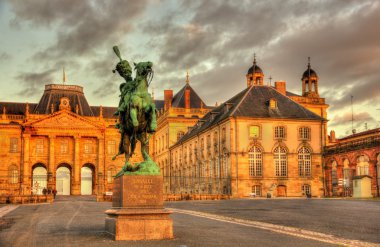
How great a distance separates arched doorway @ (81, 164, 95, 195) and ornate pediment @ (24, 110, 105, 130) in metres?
8.41

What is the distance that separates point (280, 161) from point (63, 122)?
4943 cm

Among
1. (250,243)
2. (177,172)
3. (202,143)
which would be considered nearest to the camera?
(250,243)

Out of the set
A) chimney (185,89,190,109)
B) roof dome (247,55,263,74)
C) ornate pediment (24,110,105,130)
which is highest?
roof dome (247,55,263,74)

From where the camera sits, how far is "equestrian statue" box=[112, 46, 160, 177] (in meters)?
13.5

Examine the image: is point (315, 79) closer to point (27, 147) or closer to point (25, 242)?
point (27, 147)

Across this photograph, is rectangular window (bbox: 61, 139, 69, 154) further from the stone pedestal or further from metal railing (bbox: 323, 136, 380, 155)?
the stone pedestal

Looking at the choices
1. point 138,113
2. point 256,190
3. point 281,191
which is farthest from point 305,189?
point 138,113

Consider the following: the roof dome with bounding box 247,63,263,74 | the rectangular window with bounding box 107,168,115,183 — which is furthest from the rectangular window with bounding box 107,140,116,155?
the roof dome with bounding box 247,63,263,74

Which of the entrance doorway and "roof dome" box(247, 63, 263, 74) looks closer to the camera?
"roof dome" box(247, 63, 263, 74)

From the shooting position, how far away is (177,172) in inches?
3135

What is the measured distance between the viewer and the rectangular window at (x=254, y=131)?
184 ft

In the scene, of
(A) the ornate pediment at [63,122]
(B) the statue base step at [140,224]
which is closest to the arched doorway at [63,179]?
(A) the ornate pediment at [63,122]

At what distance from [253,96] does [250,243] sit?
47.9m

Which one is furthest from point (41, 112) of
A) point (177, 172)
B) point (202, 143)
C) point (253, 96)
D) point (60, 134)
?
point (253, 96)
